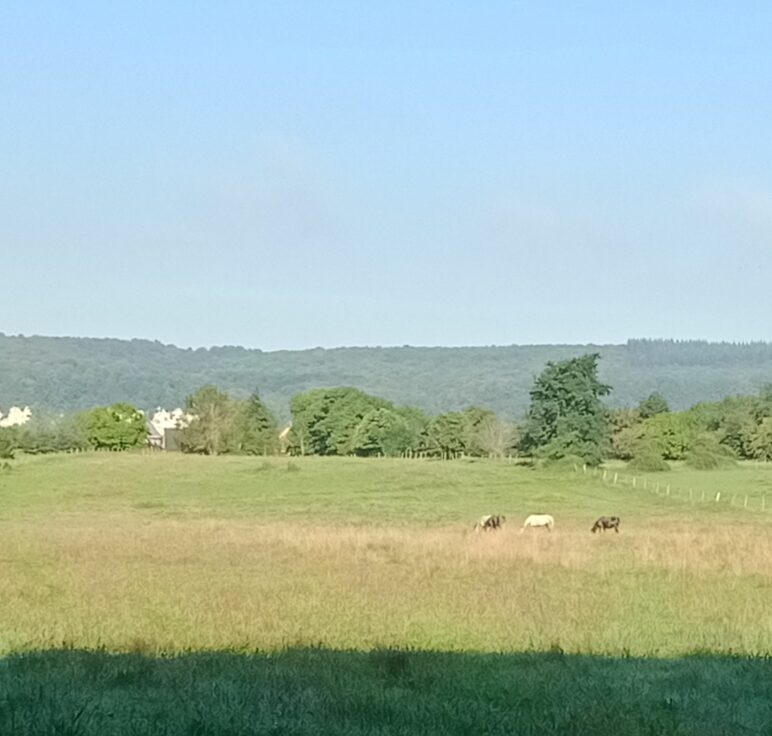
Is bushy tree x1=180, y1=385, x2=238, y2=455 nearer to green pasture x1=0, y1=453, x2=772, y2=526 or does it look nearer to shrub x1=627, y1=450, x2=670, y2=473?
green pasture x1=0, y1=453, x2=772, y2=526

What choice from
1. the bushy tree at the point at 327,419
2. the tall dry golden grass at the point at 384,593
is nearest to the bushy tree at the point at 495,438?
the bushy tree at the point at 327,419

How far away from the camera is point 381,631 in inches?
578

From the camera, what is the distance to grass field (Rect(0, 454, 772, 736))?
29.8ft

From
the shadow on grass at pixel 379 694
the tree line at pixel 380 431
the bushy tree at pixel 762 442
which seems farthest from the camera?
the tree line at pixel 380 431

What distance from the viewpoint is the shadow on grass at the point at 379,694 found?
850cm

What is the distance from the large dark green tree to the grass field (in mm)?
58112

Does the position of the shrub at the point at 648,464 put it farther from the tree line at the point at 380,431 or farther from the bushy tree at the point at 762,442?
the bushy tree at the point at 762,442

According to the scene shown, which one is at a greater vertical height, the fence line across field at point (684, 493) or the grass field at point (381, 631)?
the grass field at point (381, 631)

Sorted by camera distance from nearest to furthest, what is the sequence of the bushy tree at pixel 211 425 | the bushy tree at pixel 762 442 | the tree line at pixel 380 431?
the bushy tree at pixel 762 442, the tree line at pixel 380 431, the bushy tree at pixel 211 425

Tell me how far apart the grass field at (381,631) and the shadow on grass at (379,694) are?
3 centimetres

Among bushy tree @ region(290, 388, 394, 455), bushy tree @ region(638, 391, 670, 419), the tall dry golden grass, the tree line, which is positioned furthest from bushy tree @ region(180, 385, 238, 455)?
the tall dry golden grass

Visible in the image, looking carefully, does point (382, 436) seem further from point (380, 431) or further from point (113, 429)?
point (113, 429)

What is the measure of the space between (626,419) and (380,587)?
365 feet

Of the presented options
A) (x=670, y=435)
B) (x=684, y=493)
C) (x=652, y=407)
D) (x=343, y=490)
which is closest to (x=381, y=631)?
(x=343, y=490)
